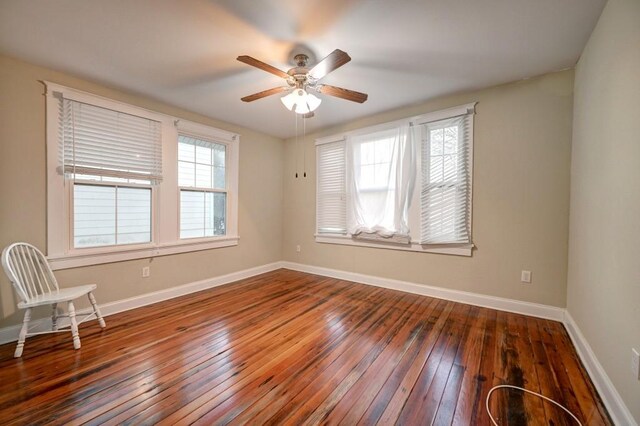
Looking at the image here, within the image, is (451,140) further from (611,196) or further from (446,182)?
(611,196)

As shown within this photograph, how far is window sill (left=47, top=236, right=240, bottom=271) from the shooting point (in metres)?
2.51

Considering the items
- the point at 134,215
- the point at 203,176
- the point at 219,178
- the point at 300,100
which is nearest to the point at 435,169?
the point at 300,100

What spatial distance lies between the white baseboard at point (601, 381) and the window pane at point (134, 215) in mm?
4230

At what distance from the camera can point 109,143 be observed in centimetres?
279

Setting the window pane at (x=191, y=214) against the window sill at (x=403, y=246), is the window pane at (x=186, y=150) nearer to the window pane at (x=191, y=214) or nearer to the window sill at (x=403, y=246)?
the window pane at (x=191, y=214)

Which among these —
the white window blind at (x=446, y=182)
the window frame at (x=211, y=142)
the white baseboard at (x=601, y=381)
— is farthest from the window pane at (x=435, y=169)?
the window frame at (x=211, y=142)

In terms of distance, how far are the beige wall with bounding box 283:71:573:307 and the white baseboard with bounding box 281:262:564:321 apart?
0.22 feet

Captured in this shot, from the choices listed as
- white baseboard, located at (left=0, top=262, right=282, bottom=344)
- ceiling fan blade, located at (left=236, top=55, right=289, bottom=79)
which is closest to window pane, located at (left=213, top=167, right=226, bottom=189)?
white baseboard, located at (left=0, top=262, right=282, bottom=344)

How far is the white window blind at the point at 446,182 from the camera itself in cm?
304

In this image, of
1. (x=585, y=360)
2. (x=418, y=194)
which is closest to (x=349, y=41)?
(x=418, y=194)

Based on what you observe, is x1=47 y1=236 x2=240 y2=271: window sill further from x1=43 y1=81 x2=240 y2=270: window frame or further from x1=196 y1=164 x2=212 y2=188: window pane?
x1=196 y1=164 x2=212 y2=188: window pane

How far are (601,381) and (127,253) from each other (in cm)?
429

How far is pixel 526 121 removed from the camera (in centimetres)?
270

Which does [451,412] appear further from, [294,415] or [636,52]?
[636,52]
